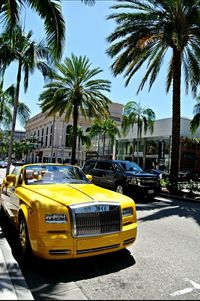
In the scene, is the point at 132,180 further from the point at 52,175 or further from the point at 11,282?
the point at 11,282

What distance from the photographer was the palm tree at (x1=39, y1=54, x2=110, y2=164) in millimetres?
26344

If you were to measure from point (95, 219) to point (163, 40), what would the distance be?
41.6 feet

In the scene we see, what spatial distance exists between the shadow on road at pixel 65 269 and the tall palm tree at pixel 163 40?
1201 cm

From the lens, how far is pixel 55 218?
4566 mm

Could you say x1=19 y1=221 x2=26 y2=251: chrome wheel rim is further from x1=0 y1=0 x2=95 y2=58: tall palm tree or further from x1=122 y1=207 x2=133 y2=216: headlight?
x1=0 y1=0 x2=95 y2=58: tall palm tree

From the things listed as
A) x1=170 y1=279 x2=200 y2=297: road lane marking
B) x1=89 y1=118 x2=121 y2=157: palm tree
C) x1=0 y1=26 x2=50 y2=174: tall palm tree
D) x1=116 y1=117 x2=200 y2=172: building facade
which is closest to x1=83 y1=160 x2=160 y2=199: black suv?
x1=0 y1=26 x2=50 y2=174: tall palm tree

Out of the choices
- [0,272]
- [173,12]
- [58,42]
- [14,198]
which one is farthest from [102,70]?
[0,272]

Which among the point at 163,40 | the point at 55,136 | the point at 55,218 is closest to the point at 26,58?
the point at 163,40

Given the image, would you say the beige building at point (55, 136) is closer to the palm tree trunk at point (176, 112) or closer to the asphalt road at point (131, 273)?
the palm tree trunk at point (176, 112)

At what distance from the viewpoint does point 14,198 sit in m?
6.34

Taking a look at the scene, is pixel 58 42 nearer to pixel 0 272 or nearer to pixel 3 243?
pixel 3 243

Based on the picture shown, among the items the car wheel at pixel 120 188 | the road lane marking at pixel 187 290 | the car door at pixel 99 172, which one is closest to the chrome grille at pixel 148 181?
the car wheel at pixel 120 188

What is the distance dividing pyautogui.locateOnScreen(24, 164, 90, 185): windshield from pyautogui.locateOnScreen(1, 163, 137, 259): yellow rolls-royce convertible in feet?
2.13

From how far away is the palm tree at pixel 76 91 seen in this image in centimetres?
2634
